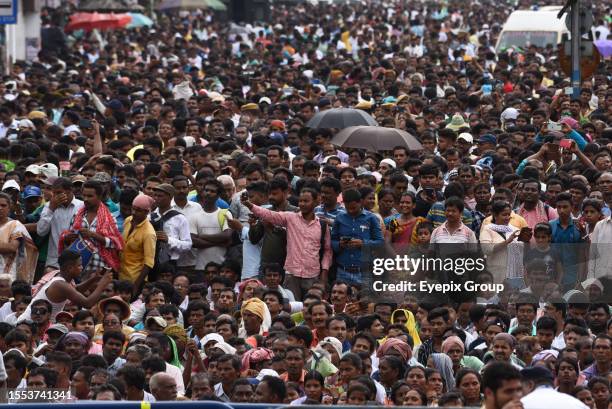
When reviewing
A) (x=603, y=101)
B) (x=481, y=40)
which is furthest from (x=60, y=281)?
(x=481, y=40)

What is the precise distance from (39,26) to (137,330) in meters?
26.6

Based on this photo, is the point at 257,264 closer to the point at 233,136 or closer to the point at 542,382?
the point at 542,382

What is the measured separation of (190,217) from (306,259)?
1192 millimetres

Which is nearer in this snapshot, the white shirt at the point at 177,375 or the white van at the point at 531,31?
the white shirt at the point at 177,375

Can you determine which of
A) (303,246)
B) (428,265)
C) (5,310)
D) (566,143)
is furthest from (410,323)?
(566,143)

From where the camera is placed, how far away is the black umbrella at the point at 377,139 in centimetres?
1692

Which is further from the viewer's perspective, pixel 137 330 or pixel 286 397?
pixel 137 330

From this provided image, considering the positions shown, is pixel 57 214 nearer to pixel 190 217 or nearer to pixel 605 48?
pixel 190 217

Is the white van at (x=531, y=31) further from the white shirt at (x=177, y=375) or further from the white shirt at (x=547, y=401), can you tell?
the white shirt at (x=547, y=401)

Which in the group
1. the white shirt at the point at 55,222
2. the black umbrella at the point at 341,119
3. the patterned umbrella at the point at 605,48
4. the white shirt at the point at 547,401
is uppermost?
the patterned umbrella at the point at 605,48

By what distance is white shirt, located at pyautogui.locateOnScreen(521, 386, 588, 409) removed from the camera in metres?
7.68

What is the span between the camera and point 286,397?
968 cm

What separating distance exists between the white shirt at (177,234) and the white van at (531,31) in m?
20.1

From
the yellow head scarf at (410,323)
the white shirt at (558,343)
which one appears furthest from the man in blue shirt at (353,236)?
the white shirt at (558,343)
